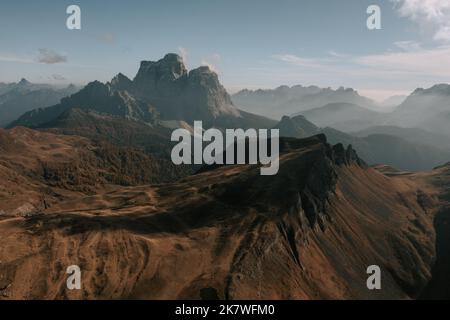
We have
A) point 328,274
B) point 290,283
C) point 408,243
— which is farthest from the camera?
point 408,243

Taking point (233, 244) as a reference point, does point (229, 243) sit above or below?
above

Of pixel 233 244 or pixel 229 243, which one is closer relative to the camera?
pixel 233 244

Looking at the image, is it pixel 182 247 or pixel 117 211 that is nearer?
pixel 182 247

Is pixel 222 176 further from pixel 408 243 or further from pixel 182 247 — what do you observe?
pixel 408 243

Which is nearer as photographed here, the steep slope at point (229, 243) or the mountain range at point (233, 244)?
the mountain range at point (233, 244)

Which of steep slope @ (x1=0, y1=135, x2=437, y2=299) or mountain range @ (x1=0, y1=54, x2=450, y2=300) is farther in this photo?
steep slope @ (x1=0, y1=135, x2=437, y2=299)
